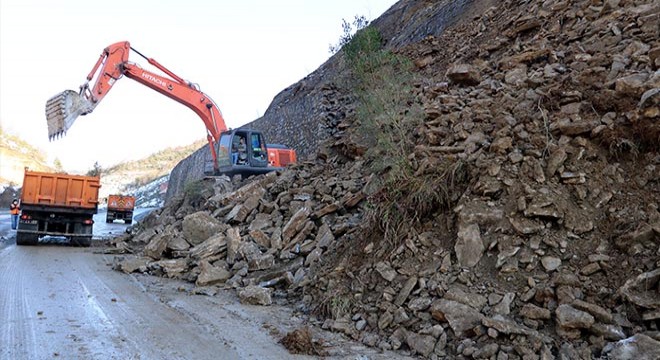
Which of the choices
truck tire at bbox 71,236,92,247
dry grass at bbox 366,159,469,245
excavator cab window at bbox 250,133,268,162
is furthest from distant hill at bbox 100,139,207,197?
dry grass at bbox 366,159,469,245

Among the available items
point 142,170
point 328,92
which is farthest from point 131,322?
point 142,170

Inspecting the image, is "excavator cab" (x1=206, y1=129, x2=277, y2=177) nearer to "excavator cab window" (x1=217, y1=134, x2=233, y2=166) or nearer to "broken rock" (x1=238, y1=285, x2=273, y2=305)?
"excavator cab window" (x1=217, y1=134, x2=233, y2=166)

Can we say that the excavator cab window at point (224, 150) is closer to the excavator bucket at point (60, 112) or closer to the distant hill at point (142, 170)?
the excavator bucket at point (60, 112)

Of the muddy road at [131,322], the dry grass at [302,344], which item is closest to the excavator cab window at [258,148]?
the muddy road at [131,322]

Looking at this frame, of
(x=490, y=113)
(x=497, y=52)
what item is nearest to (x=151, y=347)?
(x=490, y=113)

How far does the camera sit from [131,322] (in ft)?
18.0

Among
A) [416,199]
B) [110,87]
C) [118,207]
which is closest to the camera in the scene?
[416,199]

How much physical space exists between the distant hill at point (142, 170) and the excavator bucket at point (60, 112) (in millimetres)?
55865

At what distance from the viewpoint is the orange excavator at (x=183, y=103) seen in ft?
45.6

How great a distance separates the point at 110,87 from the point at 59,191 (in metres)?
3.61

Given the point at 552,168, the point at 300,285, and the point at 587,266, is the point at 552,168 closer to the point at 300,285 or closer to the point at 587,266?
the point at 587,266

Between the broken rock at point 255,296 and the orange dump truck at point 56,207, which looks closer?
the broken rock at point 255,296

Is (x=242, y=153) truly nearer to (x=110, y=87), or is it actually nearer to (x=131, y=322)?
(x=110, y=87)

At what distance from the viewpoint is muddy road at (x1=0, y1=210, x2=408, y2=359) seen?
179 inches
